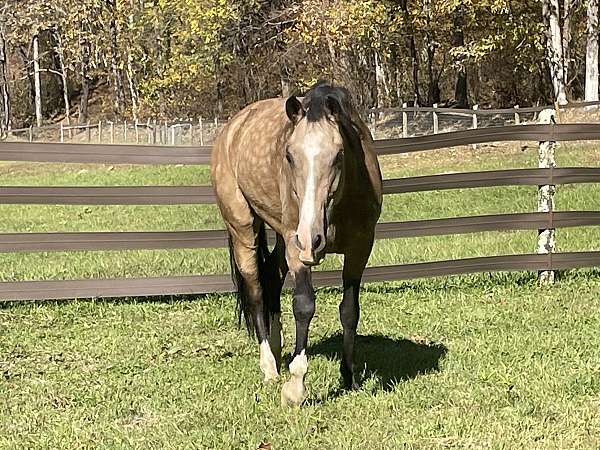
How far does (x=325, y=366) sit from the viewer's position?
5.12 meters

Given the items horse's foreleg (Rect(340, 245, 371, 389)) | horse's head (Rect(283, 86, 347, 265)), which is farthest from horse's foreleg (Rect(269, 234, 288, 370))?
horse's head (Rect(283, 86, 347, 265))

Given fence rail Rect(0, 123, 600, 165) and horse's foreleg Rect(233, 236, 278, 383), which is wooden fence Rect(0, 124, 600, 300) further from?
horse's foreleg Rect(233, 236, 278, 383)

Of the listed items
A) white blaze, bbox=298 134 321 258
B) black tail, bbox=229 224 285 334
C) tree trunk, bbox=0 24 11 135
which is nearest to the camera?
white blaze, bbox=298 134 321 258

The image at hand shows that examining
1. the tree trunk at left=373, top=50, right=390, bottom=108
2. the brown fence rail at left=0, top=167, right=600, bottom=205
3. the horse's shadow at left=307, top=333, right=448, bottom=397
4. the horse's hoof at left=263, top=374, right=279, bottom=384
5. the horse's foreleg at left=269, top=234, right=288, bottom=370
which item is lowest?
the horse's shadow at left=307, top=333, right=448, bottom=397

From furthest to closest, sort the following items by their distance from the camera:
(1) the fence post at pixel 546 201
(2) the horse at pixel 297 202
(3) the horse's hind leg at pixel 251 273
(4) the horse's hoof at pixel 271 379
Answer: (1) the fence post at pixel 546 201
(3) the horse's hind leg at pixel 251 273
(4) the horse's hoof at pixel 271 379
(2) the horse at pixel 297 202

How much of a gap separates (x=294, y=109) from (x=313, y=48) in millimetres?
27886

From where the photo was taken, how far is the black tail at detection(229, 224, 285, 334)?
5.26 metres

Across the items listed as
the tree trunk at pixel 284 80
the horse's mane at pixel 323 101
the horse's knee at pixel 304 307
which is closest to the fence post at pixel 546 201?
the horse's mane at pixel 323 101

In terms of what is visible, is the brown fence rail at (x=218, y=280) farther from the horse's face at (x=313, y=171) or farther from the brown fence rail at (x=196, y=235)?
the horse's face at (x=313, y=171)

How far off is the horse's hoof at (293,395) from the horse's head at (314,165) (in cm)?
89

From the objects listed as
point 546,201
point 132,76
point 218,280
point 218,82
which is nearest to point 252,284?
point 218,280

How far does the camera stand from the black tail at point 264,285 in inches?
207

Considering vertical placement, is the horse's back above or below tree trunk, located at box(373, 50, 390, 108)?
below

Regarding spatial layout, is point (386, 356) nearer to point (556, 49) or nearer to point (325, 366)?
point (325, 366)
